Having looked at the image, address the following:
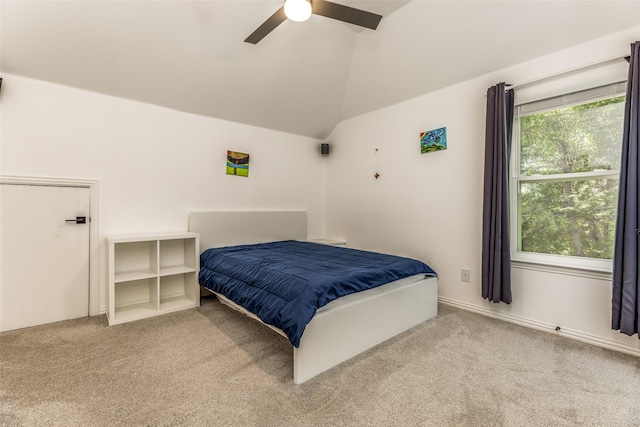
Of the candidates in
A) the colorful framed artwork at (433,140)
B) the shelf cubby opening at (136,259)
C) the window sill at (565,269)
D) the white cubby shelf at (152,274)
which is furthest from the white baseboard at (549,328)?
the shelf cubby opening at (136,259)

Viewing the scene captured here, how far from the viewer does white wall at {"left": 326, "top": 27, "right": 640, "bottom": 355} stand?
7.65ft

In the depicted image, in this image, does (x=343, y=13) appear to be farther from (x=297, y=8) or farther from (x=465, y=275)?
(x=465, y=275)

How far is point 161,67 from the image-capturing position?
9.12ft

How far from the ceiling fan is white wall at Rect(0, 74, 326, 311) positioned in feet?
5.64

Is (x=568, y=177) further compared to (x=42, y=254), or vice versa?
(x=42, y=254)

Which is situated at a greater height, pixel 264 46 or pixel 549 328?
pixel 264 46

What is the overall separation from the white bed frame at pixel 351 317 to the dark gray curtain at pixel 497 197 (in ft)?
1.68

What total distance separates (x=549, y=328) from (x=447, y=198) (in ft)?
4.71

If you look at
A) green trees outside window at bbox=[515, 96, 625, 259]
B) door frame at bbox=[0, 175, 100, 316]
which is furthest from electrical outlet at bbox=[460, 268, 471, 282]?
door frame at bbox=[0, 175, 100, 316]

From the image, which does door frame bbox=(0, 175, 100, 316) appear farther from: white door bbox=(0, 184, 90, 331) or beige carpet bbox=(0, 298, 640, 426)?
beige carpet bbox=(0, 298, 640, 426)

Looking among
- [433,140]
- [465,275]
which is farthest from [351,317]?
[433,140]

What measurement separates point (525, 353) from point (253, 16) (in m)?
3.43

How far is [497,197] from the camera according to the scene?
2.61 metres

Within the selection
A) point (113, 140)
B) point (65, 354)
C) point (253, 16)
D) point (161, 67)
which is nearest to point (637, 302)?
point (253, 16)
